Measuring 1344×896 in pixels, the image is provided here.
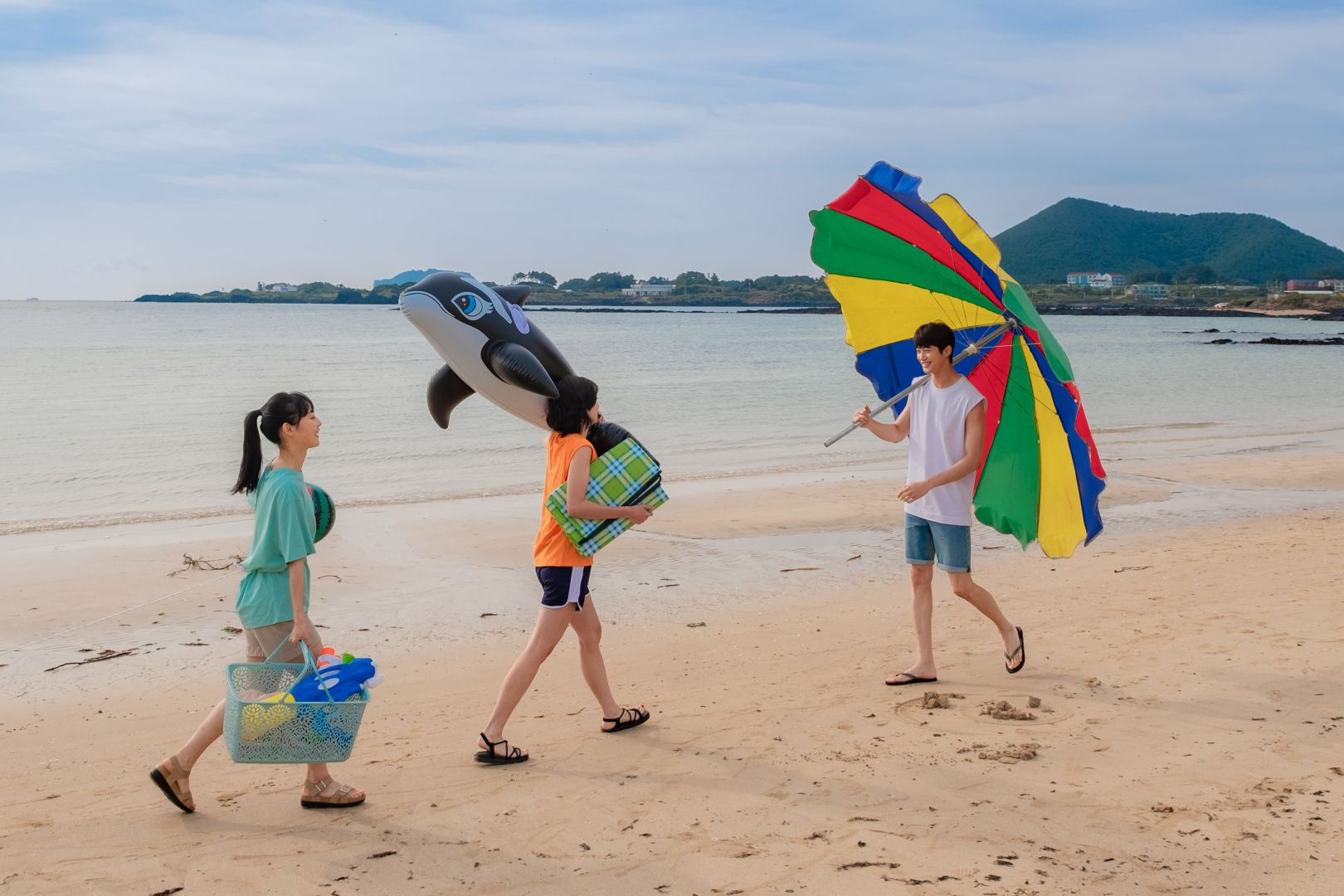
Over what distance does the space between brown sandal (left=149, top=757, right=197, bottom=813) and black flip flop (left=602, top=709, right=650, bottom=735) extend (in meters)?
1.91

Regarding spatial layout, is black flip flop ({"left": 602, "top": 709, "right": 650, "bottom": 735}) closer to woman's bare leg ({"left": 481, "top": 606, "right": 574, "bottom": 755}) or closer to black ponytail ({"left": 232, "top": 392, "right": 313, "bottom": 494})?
woman's bare leg ({"left": 481, "top": 606, "right": 574, "bottom": 755})

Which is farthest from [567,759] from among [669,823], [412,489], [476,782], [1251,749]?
[412,489]

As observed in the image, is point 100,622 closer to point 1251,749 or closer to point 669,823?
point 669,823

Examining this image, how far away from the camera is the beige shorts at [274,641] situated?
4.46 metres

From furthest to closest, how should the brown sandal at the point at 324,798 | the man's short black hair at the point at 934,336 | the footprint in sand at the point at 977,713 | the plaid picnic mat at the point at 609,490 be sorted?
the man's short black hair at the point at 934,336, the footprint in sand at the point at 977,713, the plaid picnic mat at the point at 609,490, the brown sandal at the point at 324,798

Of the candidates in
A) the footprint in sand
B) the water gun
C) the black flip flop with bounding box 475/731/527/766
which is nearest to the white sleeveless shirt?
the footprint in sand

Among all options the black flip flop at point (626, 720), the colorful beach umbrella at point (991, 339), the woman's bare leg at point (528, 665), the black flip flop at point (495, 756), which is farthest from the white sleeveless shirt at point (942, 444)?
the black flip flop at point (495, 756)

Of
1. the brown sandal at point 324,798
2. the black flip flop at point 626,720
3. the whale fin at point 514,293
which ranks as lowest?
the black flip flop at point 626,720

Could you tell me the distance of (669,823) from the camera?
4.44 metres

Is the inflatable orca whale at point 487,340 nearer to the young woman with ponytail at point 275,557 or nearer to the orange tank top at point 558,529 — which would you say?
the orange tank top at point 558,529

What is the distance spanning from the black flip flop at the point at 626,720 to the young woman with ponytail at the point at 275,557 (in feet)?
4.93

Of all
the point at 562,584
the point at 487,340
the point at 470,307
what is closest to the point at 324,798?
the point at 562,584

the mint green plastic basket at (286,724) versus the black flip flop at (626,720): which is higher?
the mint green plastic basket at (286,724)

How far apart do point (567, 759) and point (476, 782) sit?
1.50 ft
